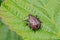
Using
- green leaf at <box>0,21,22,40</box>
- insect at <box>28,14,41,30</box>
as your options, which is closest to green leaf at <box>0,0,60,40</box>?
insect at <box>28,14,41,30</box>

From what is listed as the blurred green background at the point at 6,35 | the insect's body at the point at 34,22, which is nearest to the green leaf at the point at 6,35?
the blurred green background at the point at 6,35

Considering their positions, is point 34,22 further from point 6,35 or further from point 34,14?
point 6,35

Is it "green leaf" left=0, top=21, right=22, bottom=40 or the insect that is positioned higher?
the insect

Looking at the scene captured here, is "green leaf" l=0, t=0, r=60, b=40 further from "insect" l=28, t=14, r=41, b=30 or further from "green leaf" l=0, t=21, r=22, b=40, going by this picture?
"green leaf" l=0, t=21, r=22, b=40

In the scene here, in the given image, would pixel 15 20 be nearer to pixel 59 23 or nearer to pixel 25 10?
pixel 25 10

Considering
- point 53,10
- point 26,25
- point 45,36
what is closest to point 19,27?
point 26,25

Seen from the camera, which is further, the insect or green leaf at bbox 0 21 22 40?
green leaf at bbox 0 21 22 40
